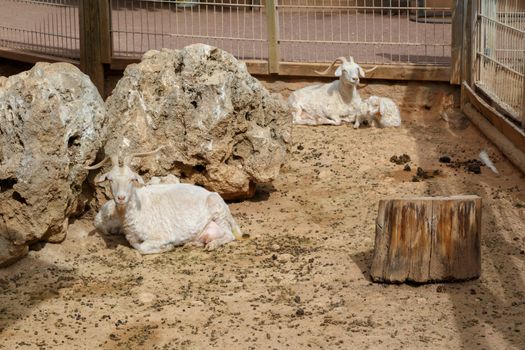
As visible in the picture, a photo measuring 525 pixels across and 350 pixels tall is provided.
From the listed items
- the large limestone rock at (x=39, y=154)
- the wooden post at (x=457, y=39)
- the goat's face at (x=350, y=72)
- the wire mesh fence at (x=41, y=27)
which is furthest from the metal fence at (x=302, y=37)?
the large limestone rock at (x=39, y=154)

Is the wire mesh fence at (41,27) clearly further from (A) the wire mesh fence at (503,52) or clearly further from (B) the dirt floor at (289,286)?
(A) the wire mesh fence at (503,52)

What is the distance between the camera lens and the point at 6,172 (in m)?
9.34

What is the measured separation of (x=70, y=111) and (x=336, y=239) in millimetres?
2631

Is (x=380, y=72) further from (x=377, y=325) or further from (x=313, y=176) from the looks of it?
(x=377, y=325)

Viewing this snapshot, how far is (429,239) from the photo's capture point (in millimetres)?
8312

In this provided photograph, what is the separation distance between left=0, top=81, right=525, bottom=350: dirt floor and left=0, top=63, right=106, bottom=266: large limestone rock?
29 cm

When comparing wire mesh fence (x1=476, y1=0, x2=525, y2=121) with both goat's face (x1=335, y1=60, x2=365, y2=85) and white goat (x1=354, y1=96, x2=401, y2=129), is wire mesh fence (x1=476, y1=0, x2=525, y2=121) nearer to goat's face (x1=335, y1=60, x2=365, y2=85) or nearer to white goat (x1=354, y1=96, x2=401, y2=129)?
white goat (x1=354, y1=96, x2=401, y2=129)

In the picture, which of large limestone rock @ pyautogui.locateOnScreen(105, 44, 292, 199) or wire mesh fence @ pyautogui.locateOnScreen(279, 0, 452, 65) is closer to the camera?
large limestone rock @ pyautogui.locateOnScreen(105, 44, 292, 199)

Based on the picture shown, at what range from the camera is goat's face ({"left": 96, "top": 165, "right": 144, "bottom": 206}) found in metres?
9.54

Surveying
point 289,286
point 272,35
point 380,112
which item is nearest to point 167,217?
point 289,286

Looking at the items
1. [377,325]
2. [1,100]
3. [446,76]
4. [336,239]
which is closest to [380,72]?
[446,76]

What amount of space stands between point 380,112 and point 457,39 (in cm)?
135

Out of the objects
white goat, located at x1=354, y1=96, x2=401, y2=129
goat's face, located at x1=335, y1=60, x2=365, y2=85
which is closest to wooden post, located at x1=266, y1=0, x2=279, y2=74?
goat's face, located at x1=335, y1=60, x2=365, y2=85

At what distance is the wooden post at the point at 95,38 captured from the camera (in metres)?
14.4
